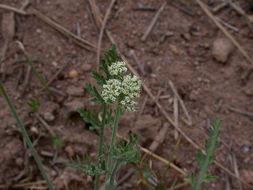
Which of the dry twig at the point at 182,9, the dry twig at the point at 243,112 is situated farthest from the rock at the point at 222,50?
the dry twig at the point at 243,112

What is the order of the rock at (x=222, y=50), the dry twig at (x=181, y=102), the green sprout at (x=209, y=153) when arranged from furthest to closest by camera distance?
the rock at (x=222, y=50)
the dry twig at (x=181, y=102)
the green sprout at (x=209, y=153)

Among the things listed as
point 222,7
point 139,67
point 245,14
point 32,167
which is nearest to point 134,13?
point 139,67

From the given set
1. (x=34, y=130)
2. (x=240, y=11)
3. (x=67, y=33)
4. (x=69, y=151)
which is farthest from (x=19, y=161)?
(x=240, y=11)

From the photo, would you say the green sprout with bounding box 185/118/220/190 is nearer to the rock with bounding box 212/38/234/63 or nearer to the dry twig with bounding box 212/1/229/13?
the rock with bounding box 212/38/234/63

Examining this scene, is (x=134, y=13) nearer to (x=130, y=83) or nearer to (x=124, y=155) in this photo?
(x=130, y=83)

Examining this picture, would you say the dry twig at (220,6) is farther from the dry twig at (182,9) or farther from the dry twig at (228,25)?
the dry twig at (182,9)

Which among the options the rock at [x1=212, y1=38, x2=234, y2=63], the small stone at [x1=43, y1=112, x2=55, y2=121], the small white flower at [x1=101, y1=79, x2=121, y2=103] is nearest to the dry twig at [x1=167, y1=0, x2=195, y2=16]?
the rock at [x1=212, y1=38, x2=234, y2=63]
